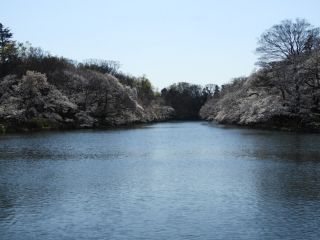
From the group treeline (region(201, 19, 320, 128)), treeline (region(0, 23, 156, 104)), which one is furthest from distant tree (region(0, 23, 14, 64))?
treeline (region(201, 19, 320, 128))

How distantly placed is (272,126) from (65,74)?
121 feet

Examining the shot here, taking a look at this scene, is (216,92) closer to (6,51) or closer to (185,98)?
(185,98)

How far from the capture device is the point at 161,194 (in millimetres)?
21453

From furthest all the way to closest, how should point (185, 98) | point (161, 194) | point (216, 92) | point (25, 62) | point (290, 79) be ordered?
point (216, 92) < point (185, 98) < point (25, 62) < point (290, 79) < point (161, 194)

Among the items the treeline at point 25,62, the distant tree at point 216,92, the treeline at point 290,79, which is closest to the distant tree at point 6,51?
the treeline at point 25,62

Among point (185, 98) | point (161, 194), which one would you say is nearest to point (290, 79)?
point (161, 194)

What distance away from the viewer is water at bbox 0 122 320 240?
15906 millimetres

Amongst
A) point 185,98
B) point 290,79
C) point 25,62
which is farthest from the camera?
point 185,98

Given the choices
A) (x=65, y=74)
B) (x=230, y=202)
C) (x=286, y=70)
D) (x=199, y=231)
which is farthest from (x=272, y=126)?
(x=199, y=231)

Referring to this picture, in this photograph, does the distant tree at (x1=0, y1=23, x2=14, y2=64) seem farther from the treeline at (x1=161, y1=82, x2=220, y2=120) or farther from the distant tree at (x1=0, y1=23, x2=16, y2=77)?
the treeline at (x1=161, y1=82, x2=220, y2=120)

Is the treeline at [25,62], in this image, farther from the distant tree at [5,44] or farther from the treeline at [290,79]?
the treeline at [290,79]

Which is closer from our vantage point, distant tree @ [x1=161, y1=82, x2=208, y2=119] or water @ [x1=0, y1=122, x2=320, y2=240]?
water @ [x1=0, y1=122, x2=320, y2=240]

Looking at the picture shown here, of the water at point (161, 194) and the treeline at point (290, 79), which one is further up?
the treeline at point (290, 79)

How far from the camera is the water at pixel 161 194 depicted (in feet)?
52.2
